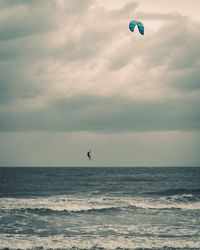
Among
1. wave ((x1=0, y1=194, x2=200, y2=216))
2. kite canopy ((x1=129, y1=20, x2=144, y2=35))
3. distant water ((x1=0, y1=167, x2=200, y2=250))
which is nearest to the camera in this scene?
distant water ((x1=0, y1=167, x2=200, y2=250))

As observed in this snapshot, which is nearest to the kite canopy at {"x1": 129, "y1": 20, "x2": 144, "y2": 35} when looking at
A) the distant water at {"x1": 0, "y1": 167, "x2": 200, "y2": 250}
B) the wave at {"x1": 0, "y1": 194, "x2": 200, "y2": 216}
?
the distant water at {"x1": 0, "y1": 167, "x2": 200, "y2": 250}

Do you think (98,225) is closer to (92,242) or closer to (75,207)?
(92,242)

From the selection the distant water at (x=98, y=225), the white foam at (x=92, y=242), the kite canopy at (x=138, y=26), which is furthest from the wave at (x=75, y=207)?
the kite canopy at (x=138, y=26)

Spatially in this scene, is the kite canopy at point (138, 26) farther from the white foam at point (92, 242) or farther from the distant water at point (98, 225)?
the white foam at point (92, 242)

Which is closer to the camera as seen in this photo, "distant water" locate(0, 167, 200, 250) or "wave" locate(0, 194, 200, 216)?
"distant water" locate(0, 167, 200, 250)

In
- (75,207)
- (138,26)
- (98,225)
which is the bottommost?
(98,225)

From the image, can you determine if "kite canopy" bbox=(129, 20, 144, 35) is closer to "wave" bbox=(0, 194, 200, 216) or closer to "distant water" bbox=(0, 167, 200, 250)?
"distant water" bbox=(0, 167, 200, 250)

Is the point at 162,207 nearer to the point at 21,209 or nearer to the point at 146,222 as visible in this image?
the point at 146,222

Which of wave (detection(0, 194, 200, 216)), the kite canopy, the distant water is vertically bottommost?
the distant water

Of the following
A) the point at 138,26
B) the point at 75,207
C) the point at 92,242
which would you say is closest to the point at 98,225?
the point at 92,242

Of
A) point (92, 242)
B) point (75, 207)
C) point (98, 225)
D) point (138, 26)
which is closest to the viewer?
point (92, 242)

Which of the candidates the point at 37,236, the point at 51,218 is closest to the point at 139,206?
the point at 51,218

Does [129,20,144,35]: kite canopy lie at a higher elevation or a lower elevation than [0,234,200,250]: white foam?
higher

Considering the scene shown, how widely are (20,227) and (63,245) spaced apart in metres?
5.74
